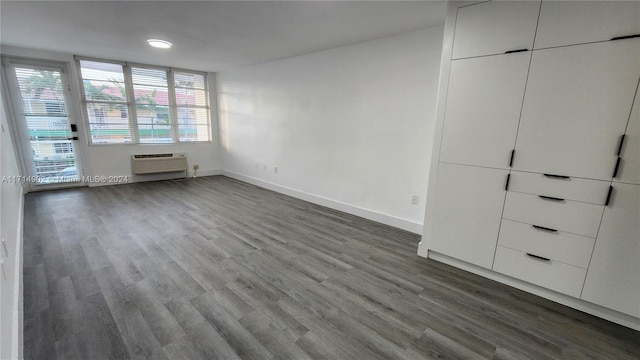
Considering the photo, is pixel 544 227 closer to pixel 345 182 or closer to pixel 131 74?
pixel 345 182

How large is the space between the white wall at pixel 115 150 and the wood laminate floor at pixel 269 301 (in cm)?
205

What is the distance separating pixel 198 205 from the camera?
412 centimetres

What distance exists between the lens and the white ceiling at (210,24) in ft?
8.04

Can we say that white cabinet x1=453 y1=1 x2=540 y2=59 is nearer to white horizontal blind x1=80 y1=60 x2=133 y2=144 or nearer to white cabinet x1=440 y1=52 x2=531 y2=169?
white cabinet x1=440 y1=52 x2=531 y2=169

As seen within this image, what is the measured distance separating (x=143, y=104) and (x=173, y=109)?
57cm

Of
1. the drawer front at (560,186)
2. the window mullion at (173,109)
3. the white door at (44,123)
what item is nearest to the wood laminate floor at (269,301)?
the drawer front at (560,186)

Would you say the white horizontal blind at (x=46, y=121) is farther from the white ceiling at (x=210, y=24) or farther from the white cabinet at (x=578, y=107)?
the white cabinet at (x=578, y=107)

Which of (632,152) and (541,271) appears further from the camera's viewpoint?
(541,271)

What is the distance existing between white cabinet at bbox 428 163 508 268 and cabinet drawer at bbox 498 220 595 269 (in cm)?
9

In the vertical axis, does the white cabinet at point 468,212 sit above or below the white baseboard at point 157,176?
above

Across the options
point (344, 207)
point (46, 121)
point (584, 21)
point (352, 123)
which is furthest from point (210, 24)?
point (46, 121)

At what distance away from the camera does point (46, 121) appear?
4.55 metres

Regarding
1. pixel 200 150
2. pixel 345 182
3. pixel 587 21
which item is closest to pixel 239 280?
pixel 345 182

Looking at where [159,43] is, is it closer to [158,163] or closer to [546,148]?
[158,163]
